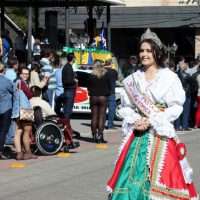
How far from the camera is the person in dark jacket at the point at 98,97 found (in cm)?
1592

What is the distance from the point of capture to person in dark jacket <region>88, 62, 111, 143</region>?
52.2 ft

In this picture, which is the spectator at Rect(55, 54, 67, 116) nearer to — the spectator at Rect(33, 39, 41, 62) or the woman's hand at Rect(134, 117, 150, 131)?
the spectator at Rect(33, 39, 41, 62)

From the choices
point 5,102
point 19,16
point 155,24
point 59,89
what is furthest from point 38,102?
point 19,16

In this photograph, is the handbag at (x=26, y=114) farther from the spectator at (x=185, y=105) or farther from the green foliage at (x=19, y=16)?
the green foliage at (x=19, y=16)

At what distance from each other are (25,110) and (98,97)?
10.7 feet

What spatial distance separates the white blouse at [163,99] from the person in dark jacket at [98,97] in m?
9.23

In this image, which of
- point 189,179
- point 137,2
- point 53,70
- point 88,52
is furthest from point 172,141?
point 137,2

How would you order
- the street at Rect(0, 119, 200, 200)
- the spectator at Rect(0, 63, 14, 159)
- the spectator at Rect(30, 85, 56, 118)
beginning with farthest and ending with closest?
the spectator at Rect(30, 85, 56, 118) < the spectator at Rect(0, 63, 14, 159) < the street at Rect(0, 119, 200, 200)

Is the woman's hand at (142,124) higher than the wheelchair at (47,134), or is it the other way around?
the woman's hand at (142,124)

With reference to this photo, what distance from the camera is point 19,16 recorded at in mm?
45000

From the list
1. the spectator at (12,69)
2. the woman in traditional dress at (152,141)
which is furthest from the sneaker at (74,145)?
the woman in traditional dress at (152,141)

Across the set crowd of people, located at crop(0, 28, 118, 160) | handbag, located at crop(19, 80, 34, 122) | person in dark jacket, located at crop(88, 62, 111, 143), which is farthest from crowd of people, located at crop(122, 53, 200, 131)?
handbag, located at crop(19, 80, 34, 122)

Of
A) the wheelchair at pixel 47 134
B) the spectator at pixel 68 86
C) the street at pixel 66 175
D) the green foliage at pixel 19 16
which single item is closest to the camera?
the street at pixel 66 175

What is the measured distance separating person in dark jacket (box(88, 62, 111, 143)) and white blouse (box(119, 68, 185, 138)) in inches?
364
